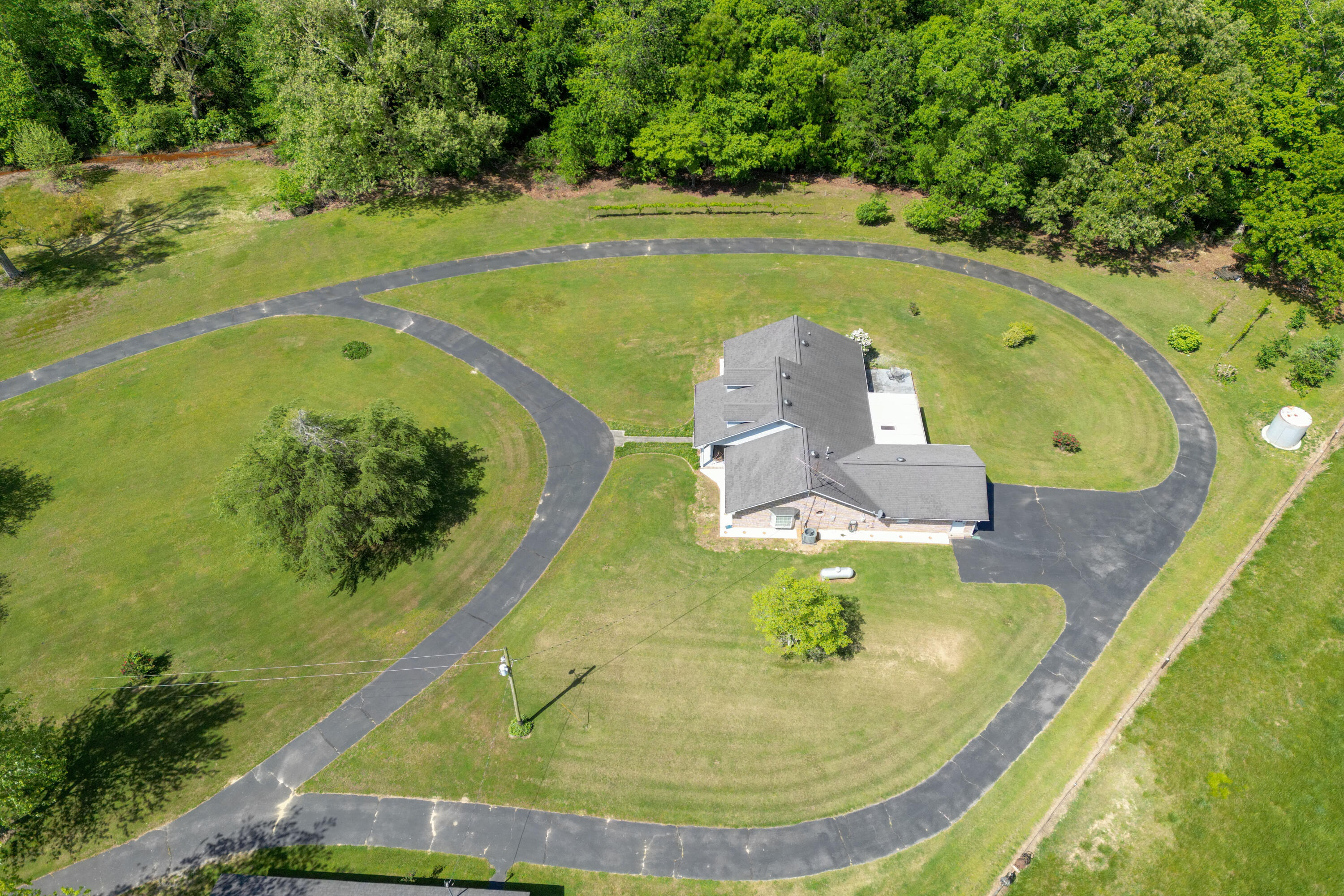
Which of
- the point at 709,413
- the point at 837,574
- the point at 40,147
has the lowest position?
the point at 837,574

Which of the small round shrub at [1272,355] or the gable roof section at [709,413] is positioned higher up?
the small round shrub at [1272,355]

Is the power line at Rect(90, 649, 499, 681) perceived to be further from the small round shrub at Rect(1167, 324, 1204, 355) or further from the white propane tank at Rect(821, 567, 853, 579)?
the small round shrub at Rect(1167, 324, 1204, 355)

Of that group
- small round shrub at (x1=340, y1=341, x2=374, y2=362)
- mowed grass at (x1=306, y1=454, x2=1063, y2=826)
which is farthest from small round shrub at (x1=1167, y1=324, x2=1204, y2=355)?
small round shrub at (x1=340, y1=341, x2=374, y2=362)

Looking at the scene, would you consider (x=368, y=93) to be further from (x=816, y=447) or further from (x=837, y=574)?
(x=837, y=574)

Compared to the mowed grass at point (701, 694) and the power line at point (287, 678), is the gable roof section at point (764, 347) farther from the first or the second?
the power line at point (287, 678)

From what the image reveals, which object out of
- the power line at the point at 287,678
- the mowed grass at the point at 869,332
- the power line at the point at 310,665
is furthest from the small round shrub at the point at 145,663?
the mowed grass at the point at 869,332

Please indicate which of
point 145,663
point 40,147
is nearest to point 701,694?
point 145,663
